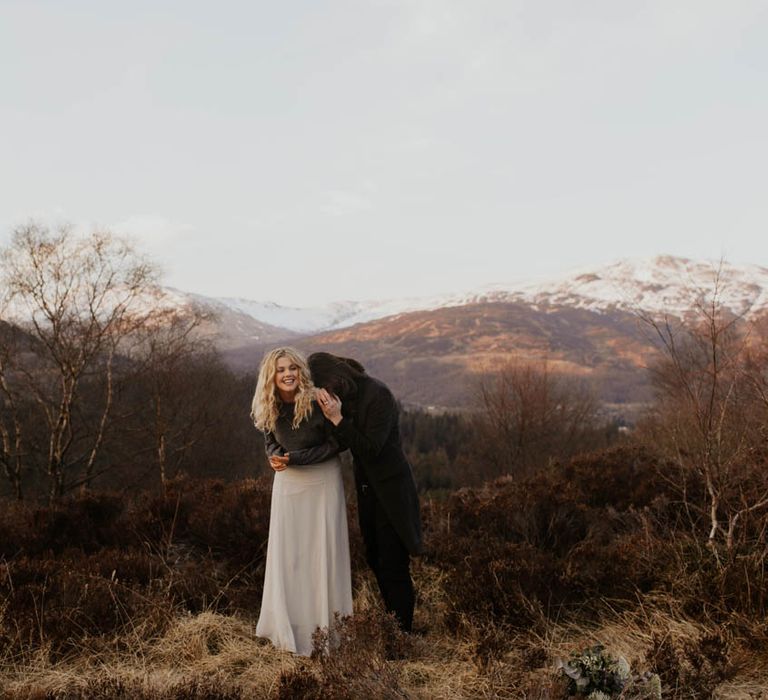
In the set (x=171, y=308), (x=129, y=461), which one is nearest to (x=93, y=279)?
(x=171, y=308)

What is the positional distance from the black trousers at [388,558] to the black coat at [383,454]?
0.28 feet

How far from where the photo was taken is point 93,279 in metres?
20.3

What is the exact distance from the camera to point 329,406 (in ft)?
11.9

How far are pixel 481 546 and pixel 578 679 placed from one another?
2.51 m

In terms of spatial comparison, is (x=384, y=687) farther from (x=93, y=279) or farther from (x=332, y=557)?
(x=93, y=279)

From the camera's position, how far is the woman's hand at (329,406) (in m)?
3.63

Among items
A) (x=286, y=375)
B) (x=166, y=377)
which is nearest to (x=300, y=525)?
(x=286, y=375)

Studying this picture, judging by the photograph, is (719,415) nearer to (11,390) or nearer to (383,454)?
(383,454)

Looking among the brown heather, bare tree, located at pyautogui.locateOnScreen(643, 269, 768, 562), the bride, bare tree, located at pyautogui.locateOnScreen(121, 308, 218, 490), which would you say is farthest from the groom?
bare tree, located at pyautogui.locateOnScreen(121, 308, 218, 490)

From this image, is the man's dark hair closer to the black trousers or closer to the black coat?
the black coat

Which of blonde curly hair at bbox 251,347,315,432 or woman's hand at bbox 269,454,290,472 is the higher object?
blonde curly hair at bbox 251,347,315,432

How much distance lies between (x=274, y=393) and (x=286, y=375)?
14 cm

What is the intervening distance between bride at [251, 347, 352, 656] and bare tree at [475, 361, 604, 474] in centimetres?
2594

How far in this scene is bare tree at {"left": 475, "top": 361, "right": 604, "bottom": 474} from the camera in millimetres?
30344
